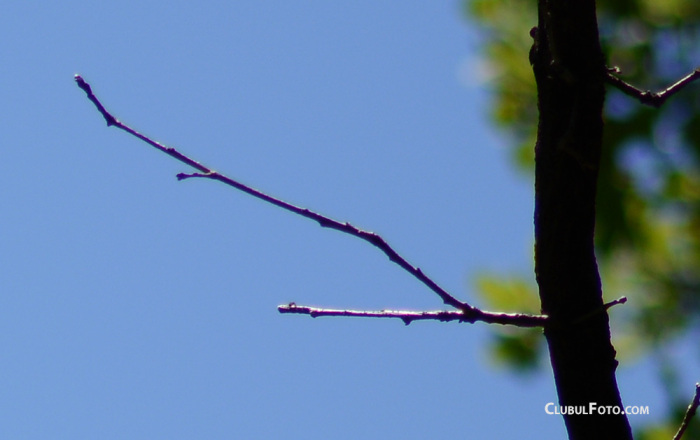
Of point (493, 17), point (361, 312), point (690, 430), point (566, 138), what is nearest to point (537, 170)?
point (566, 138)

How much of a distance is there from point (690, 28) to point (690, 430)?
222 cm

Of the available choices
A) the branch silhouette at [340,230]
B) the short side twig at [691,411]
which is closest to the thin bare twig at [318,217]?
the branch silhouette at [340,230]

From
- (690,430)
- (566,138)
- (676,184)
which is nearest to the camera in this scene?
(566,138)

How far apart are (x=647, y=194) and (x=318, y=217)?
12.1 ft

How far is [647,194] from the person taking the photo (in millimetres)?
4422

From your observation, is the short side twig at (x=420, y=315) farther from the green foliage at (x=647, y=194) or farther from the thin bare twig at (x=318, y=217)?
the green foliage at (x=647, y=194)

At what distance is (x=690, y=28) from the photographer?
14.7 ft

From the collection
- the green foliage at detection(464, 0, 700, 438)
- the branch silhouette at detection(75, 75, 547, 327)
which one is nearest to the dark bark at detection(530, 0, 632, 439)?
the branch silhouette at detection(75, 75, 547, 327)

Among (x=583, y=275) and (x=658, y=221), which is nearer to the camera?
(x=583, y=275)

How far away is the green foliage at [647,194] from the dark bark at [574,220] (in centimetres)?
315

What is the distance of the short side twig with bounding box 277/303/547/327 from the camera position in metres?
1.15

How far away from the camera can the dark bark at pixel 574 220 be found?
123 cm

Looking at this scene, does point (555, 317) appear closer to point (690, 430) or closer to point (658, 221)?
point (690, 430)

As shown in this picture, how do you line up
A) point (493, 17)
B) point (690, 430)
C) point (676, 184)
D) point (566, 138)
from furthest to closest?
1. point (493, 17)
2. point (676, 184)
3. point (690, 430)
4. point (566, 138)
